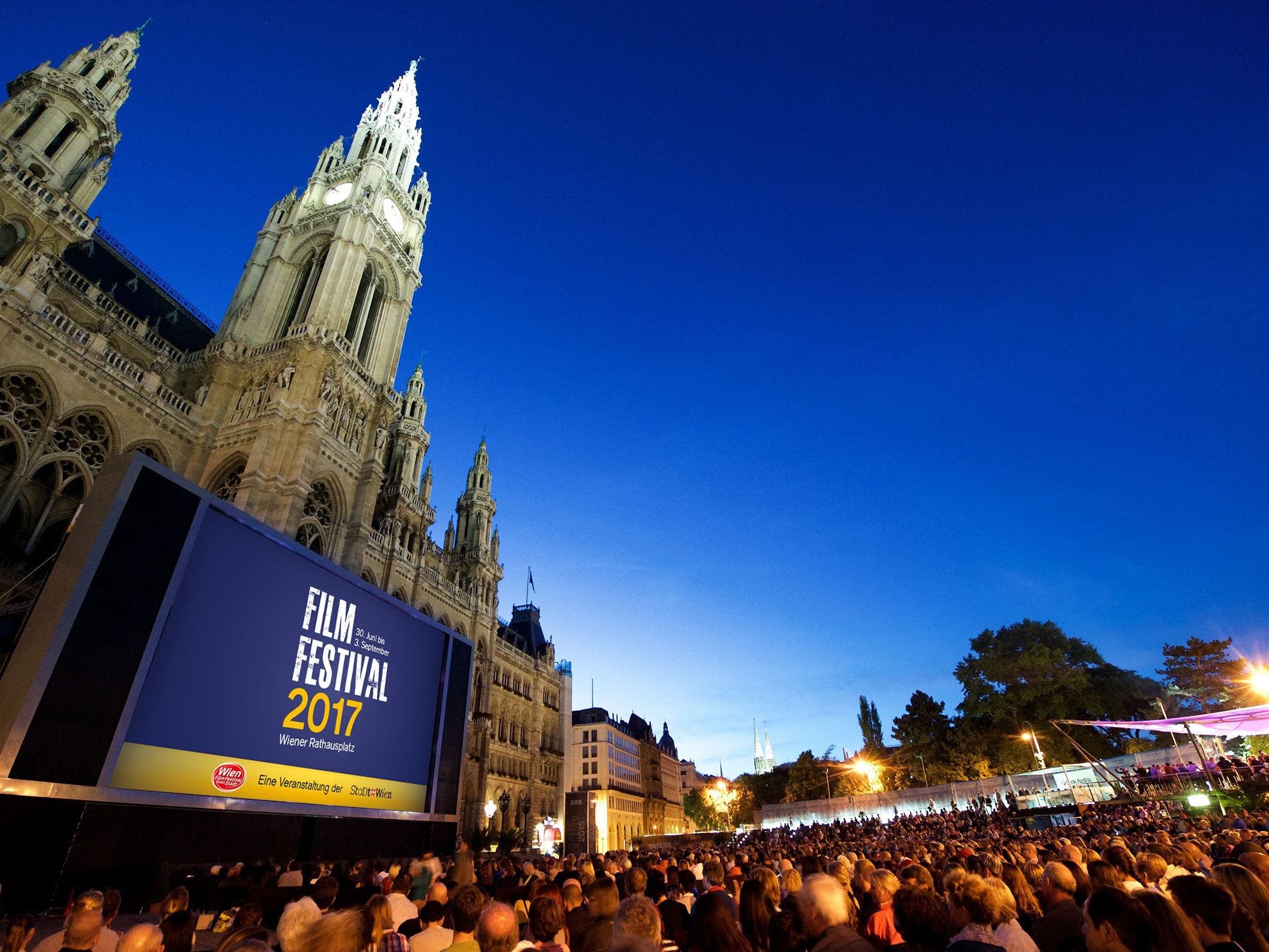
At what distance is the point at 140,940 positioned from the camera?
4066 millimetres

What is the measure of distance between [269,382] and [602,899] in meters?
33.2

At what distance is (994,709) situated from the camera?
44.4 metres

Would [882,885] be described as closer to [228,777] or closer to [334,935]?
[334,935]

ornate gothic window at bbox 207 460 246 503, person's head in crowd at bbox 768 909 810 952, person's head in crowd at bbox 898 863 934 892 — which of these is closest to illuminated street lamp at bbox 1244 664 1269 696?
person's head in crowd at bbox 898 863 934 892

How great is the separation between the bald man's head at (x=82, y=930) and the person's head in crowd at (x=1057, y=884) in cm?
800

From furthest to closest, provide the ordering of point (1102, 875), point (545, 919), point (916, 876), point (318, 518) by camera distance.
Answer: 1. point (318, 518)
2. point (916, 876)
3. point (1102, 875)
4. point (545, 919)

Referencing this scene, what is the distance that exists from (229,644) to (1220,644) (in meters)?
56.0

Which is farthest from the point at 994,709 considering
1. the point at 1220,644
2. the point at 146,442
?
the point at 146,442

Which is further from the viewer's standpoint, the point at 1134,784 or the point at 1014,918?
the point at 1134,784

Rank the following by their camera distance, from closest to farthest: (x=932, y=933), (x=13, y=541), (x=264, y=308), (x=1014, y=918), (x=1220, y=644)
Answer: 1. (x=932, y=933)
2. (x=1014, y=918)
3. (x=13, y=541)
4. (x=264, y=308)
5. (x=1220, y=644)

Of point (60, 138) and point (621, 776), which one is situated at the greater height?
point (60, 138)

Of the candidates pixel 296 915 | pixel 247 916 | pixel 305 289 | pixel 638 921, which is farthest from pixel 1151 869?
pixel 305 289

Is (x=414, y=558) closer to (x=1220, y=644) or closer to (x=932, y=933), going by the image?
(x=932, y=933)

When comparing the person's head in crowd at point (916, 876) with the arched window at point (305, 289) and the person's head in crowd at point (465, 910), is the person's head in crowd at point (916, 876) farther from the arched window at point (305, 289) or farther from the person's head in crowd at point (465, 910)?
the arched window at point (305, 289)
